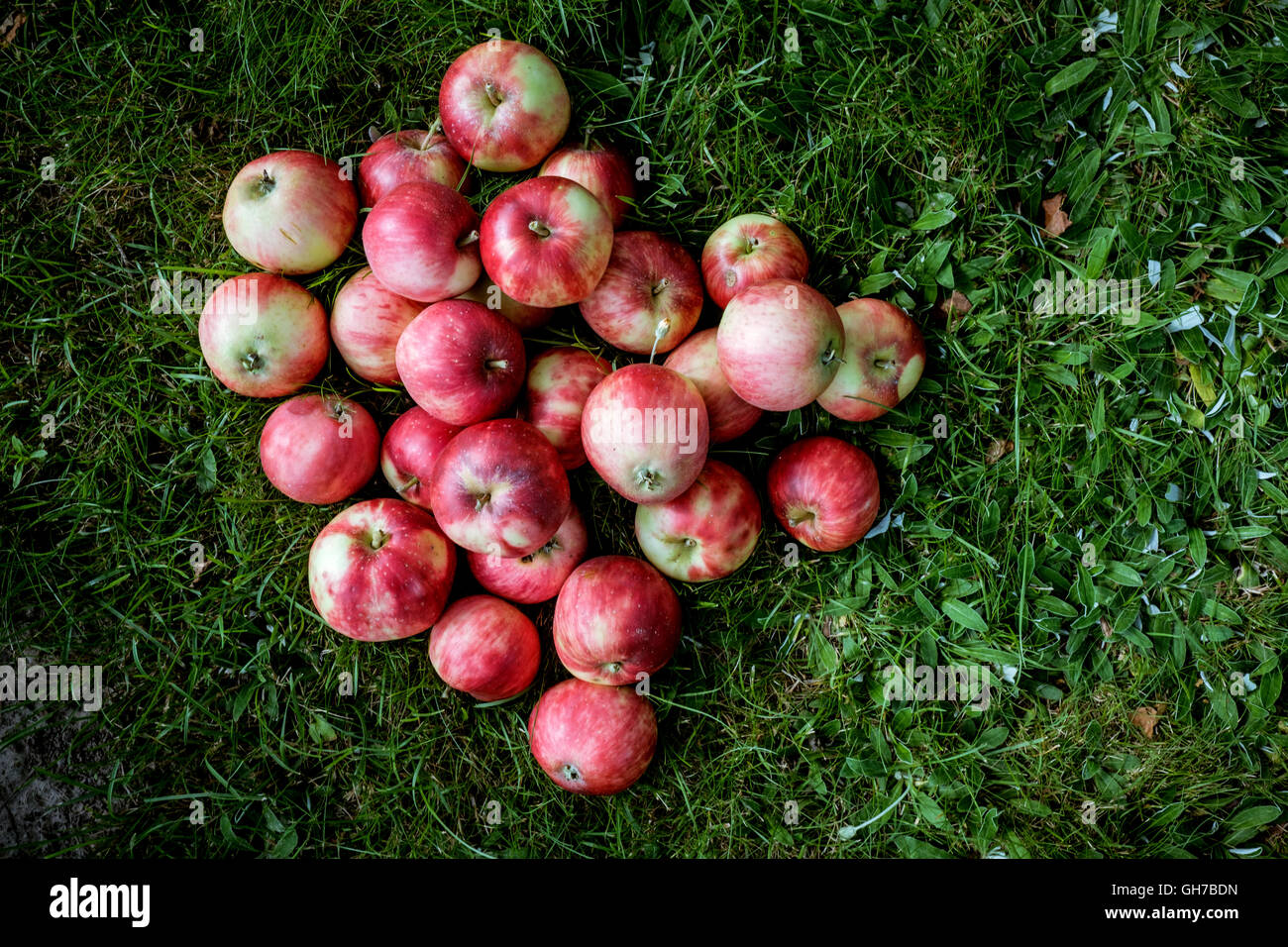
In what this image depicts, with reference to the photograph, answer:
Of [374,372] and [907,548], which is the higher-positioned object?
[374,372]

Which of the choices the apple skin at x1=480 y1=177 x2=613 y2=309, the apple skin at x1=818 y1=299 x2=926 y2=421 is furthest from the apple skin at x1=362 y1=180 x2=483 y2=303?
the apple skin at x1=818 y1=299 x2=926 y2=421

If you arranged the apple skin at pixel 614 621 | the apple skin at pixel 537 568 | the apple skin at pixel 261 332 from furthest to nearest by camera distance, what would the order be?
the apple skin at pixel 537 568 → the apple skin at pixel 261 332 → the apple skin at pixel 614 621

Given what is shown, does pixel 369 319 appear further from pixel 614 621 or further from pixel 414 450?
pixel 614 621

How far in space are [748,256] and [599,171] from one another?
625 mm

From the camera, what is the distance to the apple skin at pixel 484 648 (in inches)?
119

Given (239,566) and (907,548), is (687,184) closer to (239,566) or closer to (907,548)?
(907,548)

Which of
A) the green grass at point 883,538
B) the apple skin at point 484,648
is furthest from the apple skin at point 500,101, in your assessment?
the apple skin at point 484,648

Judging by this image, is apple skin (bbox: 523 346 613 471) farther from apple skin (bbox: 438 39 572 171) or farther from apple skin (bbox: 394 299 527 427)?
apple skin (bbox: 438 39 572 171)

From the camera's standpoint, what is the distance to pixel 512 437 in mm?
2791

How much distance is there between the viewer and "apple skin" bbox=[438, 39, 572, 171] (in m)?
3.04

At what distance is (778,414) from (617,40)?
1556 millimetres

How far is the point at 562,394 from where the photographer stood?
9.95ft

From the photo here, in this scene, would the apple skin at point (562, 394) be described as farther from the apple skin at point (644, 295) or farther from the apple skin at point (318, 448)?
the apple skin at point (318, 448)

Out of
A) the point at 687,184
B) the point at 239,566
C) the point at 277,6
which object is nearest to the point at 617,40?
the point at 687,184
